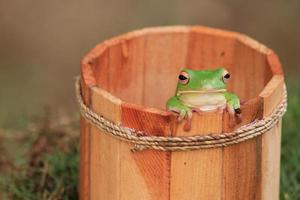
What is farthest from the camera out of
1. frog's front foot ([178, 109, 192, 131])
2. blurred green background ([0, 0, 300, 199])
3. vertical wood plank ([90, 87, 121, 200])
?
blurred green background ([0, 0, 300, 199])

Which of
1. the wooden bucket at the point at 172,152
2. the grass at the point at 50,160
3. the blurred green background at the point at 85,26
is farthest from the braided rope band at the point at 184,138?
the blurred green background at the point at 85,26

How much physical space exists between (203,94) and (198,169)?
0.75 ft

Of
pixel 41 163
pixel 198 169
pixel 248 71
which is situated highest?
pixel 248 71

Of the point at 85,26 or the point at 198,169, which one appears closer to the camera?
the point at 198,169

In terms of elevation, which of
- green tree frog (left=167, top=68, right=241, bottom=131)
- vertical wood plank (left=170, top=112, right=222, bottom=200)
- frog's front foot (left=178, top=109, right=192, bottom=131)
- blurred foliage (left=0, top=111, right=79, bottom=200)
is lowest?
blurred foliage (left=0, top=111, right=79, bottom=200)

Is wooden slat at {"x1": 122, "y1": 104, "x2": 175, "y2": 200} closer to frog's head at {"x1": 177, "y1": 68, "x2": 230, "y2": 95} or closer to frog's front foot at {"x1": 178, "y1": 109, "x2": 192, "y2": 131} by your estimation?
frog's front foot at {"x1": 178, "y1": 109, "x2": 192, "y2": 131}

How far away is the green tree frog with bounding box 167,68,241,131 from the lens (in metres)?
2.82

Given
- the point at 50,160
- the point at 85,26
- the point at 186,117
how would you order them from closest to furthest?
1. the point at 186,117
2. the point at 50,160
3. the point at 85,26

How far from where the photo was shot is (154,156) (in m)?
2.85

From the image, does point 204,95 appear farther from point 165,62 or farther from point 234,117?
point 165,62

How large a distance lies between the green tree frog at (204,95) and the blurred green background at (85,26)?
3072mm

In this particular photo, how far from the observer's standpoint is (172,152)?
111 inches

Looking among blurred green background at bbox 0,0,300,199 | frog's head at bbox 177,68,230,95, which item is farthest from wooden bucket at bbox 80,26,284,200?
blurred green background at bbox 0,0,300,199

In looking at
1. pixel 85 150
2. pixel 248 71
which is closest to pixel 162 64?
pixel 248 71
